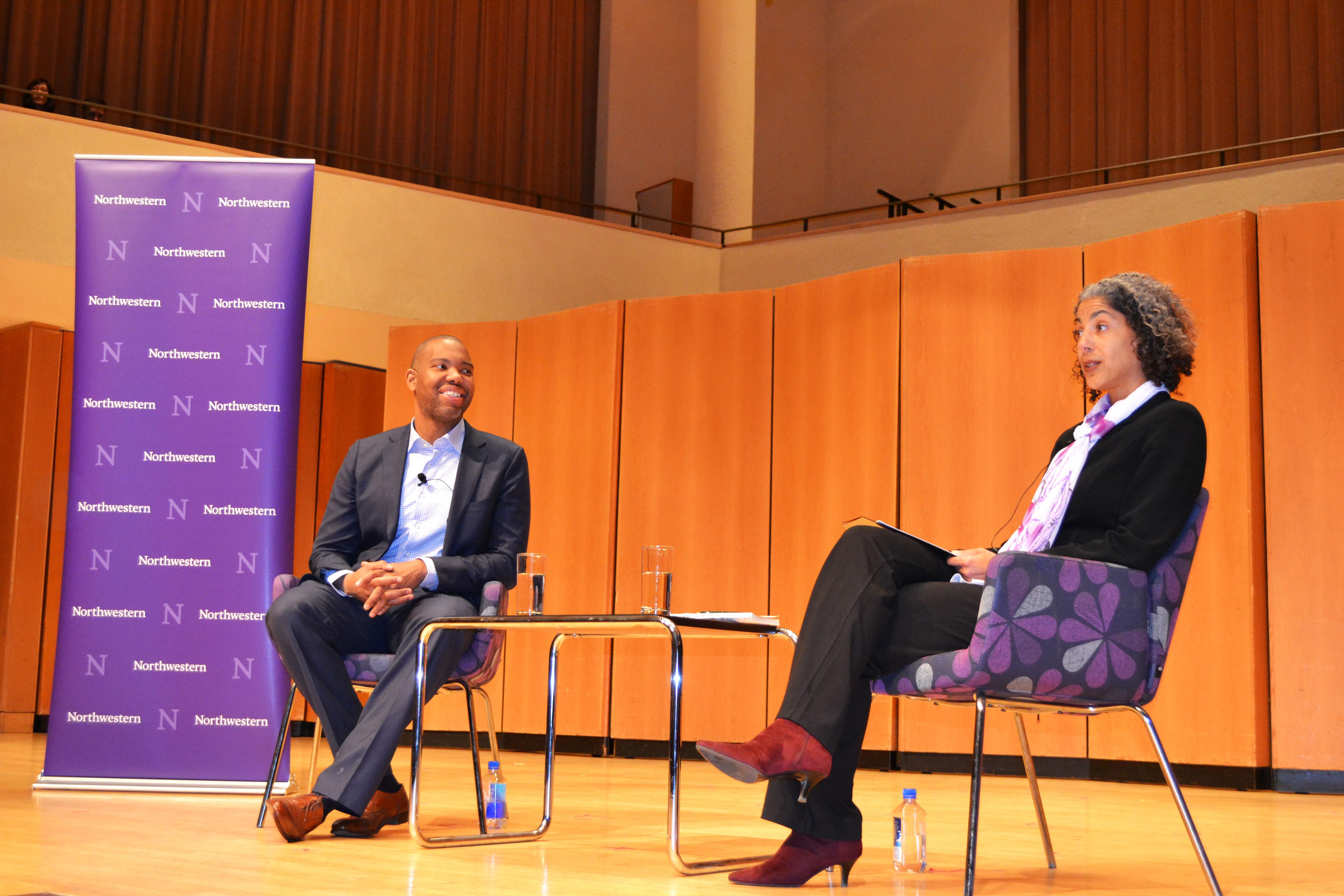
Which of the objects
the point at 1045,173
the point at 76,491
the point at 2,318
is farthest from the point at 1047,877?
the point at 1045,173

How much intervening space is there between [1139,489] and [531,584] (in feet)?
4.22

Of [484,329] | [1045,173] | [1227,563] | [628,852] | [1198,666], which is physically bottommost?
[628,852]

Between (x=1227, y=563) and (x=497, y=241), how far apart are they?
5.96 meters

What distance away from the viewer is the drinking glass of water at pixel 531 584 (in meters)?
2.70

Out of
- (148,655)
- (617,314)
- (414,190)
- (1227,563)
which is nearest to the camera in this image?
(148,655)

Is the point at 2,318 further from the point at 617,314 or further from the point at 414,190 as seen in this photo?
the point at 617,314

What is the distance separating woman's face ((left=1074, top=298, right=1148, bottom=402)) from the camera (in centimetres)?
237

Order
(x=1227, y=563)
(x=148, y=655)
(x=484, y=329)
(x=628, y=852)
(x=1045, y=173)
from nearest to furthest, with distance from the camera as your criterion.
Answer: (x=628, y=852) → (x=148, y=655) → (x=1227, y=563) → (x=484, y=329) → (x=1045, y=173)

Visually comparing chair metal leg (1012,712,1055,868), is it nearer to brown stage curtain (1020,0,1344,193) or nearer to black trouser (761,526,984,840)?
black trouser (761,526,984,840)

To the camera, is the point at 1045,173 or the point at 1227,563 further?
the point at 1045,173

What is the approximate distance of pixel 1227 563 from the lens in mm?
4801

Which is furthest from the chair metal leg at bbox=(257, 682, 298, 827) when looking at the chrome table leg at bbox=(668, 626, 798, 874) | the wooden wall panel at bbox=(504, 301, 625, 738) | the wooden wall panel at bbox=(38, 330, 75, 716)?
the wooden wall panel at bbox=(38, 330, 75, 716)

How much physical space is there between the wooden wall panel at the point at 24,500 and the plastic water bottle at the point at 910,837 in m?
6.31

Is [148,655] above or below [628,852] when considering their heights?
above
